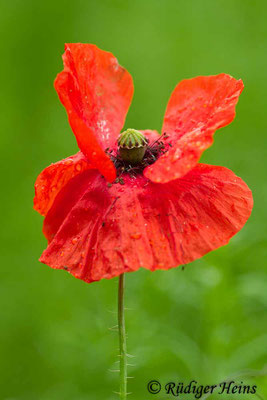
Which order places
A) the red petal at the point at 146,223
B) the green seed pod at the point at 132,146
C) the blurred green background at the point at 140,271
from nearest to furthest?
the red petal at the point at 146,223 < the green seed pod at the point at 132,146 < the blurred green background at the point at 140,271

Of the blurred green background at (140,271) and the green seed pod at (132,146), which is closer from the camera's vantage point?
the green seed pod at (132,146)

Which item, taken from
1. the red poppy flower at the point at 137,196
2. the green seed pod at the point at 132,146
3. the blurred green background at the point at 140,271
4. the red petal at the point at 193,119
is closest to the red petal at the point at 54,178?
the red poppy flower at the point at 137,196

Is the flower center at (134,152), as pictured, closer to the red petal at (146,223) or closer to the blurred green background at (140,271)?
the red petal at (146,223)

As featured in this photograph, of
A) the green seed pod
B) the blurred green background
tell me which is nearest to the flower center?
the green seed pod

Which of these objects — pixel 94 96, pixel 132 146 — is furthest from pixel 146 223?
pixel 94 96

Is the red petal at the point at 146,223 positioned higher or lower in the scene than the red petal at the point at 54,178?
lower

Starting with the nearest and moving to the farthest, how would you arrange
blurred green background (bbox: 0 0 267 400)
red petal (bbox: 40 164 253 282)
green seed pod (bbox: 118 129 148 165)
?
1. red petal (bbox: 40 164 253 282)
2. green seed pod (bbox: 118 129 148 165)
3. blurred green background (bbox: 0 0 267 400)

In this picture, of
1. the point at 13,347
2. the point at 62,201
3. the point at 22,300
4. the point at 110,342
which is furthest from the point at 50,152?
the point at 62,201

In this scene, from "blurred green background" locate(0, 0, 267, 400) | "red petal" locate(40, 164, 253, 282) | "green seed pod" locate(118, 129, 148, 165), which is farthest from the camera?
"blurred green background" locate(0, 0, 267, 400)

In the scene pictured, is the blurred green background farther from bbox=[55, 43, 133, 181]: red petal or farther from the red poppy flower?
bbox=[55, 43, 133, 181]: red petal

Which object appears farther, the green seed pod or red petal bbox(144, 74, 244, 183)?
the green seed pod
